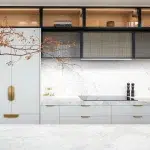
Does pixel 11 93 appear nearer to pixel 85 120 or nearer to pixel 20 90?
pixel 20 90

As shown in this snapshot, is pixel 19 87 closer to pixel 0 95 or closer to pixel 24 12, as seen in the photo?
pixel 0 95

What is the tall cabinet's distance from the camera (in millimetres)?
4637

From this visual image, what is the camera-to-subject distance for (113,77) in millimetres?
5258

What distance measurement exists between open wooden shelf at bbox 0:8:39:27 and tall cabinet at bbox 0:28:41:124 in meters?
0.45

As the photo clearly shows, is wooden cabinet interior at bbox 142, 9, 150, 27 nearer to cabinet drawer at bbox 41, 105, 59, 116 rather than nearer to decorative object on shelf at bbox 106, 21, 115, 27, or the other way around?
decorative object on shelf at bbox 106, 21, 115, 27

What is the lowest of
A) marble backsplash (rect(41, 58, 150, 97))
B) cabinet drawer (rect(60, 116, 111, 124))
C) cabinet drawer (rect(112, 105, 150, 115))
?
cabinet drawer (rect(60, 116, 111, 124))

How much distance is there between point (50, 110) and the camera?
463cm

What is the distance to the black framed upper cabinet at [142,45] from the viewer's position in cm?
495

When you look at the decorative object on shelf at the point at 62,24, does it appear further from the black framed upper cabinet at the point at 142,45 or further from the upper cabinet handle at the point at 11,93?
the upper cabinet handle at the point at 11,93
